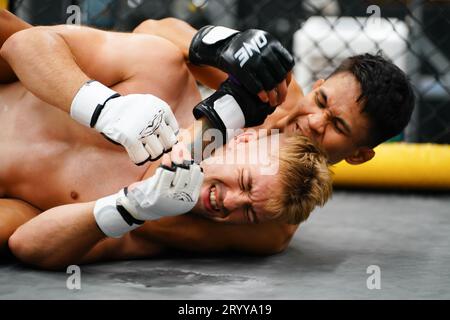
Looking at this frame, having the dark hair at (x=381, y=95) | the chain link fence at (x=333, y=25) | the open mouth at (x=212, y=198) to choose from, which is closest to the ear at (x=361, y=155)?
the dark hair at (x=381, y=95)

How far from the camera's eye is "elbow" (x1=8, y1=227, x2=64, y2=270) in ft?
4.98

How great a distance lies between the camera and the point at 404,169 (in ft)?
8.80

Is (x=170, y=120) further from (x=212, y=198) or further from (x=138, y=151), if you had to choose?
(x=212, y=198)

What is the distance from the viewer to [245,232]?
169cm

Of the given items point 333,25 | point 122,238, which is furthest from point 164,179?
point 333,25

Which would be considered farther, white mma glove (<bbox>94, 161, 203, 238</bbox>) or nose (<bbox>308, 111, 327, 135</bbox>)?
nose (<bbox>308, 111, 327, 135</bbox>)

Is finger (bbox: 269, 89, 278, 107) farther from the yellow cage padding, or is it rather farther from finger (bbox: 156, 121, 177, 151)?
the yellow cage padding

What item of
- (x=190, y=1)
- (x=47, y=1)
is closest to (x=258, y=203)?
(x=47, y=1)

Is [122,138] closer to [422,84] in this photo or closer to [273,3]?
[273,3]

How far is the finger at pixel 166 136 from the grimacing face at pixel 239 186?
0.15m

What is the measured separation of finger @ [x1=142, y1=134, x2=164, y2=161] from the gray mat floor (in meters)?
0.25

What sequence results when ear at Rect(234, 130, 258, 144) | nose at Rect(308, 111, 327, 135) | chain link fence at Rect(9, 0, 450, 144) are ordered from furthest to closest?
chain link fence at Rect(9, 0, 450, 144) < nose at Rect(308, 111, 327, 135) < ear at Rect(234, 130, 258, 144)

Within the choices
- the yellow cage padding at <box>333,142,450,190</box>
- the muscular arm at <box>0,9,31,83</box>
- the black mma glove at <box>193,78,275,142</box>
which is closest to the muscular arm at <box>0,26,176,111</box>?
the muscular arm at <box>0,9,31,83</box>

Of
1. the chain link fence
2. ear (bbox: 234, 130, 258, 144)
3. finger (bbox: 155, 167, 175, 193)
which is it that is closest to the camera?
finger (bbox: 155, 167, 175, 193)
